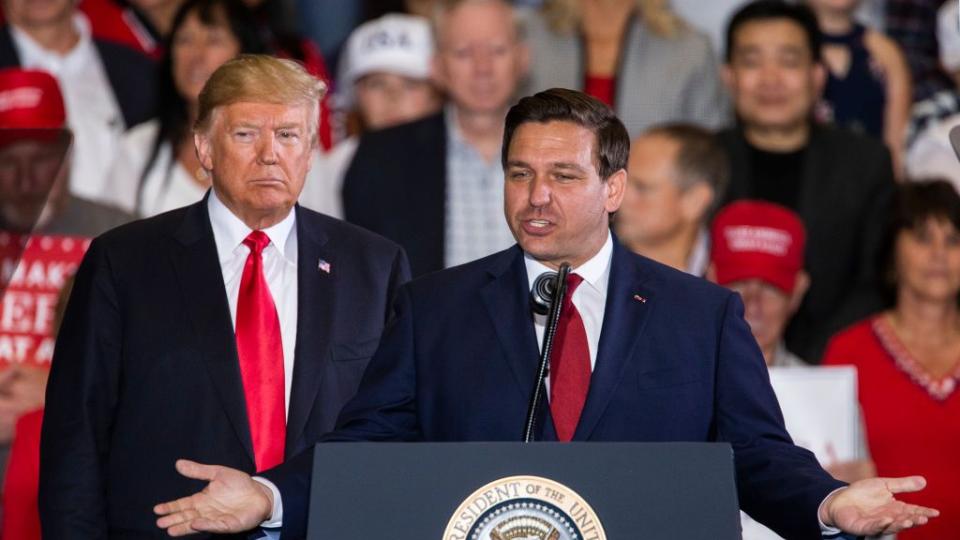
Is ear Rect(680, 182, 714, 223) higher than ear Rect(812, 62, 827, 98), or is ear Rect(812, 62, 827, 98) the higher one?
ear Rect(812, 62, 827, 98)

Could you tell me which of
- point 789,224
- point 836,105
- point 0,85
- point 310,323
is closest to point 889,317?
point 789,224

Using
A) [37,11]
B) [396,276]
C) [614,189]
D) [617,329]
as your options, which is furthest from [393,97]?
[617,329]

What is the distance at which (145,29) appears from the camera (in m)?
6.28

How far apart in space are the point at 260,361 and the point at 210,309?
14cm

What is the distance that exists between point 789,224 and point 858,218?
1.55 feet

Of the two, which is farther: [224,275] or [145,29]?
[145,29]

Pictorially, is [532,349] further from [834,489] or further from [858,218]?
[858,218]

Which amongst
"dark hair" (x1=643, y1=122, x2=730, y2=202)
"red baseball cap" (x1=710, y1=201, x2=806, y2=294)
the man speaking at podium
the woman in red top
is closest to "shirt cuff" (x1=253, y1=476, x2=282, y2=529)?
the man speaking at podium

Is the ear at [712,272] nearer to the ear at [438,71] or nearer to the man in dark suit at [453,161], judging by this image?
the man in dark suit at [453,161]

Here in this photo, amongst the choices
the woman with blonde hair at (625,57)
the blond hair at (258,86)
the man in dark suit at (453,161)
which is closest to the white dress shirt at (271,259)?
the blond hair at (258,86)

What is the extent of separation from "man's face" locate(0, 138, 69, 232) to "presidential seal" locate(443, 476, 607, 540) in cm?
141

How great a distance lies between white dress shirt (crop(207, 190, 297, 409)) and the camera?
10.8 ft

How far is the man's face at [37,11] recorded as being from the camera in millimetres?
5812

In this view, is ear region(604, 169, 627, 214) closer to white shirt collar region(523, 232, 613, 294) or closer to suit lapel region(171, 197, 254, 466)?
white shirt collar region(523, 232, 613, 294)
